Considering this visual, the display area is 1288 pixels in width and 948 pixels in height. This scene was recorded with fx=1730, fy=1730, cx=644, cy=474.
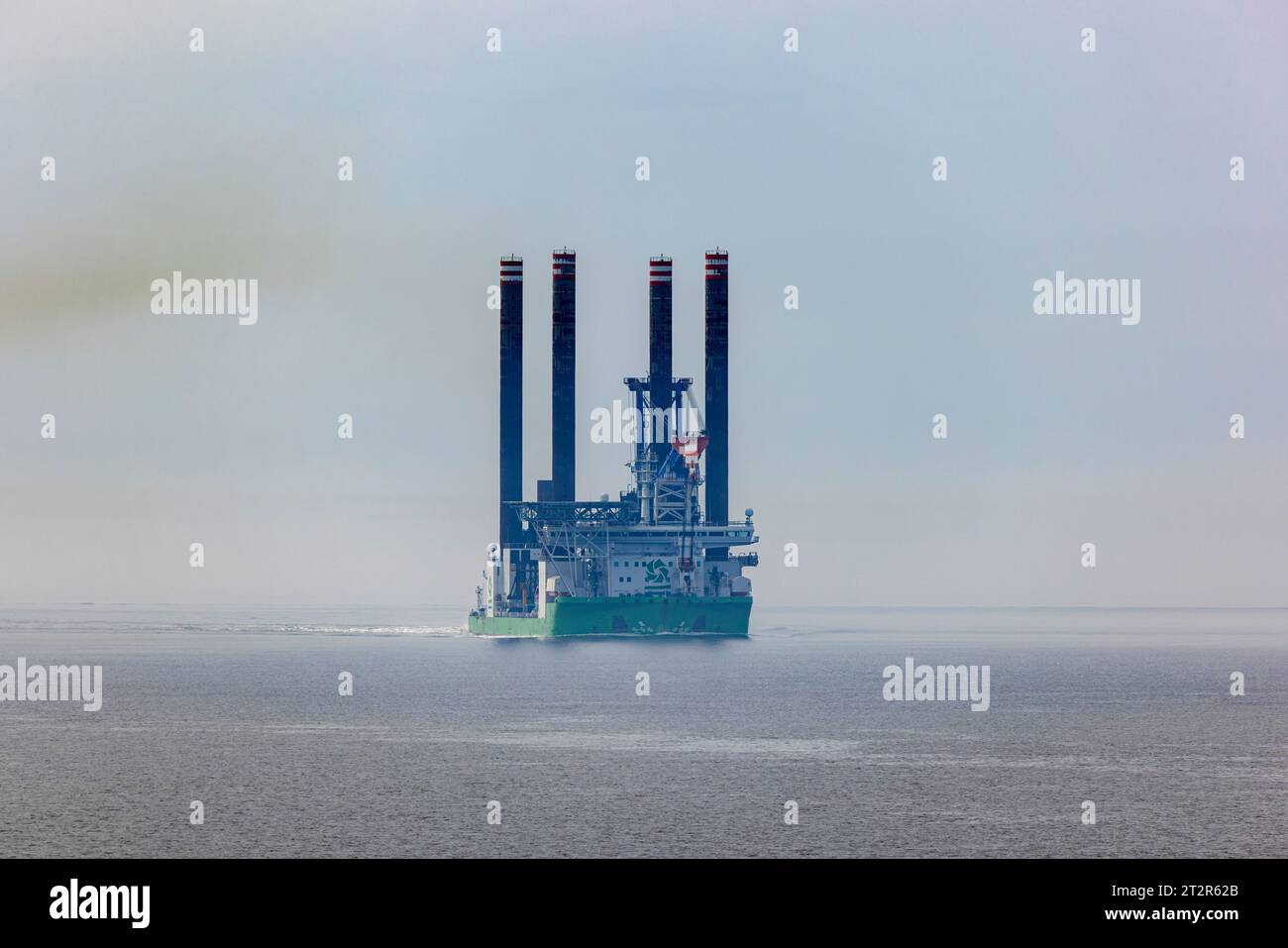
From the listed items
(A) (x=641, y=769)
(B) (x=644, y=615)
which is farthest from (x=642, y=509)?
(A) (x=641, y=769)

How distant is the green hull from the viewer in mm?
153125

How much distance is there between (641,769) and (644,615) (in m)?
87.4

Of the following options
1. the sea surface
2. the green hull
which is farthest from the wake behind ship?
the sea surface

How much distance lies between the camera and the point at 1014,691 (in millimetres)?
119812

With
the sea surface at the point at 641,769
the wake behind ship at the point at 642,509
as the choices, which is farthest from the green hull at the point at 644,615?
the sea surface at the point at 641,769

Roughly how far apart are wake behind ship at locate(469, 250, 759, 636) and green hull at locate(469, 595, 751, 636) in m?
0.09

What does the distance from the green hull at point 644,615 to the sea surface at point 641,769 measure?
2441cm

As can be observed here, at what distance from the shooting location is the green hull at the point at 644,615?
6029 inches

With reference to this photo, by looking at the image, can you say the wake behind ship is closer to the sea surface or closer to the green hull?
the green hull
